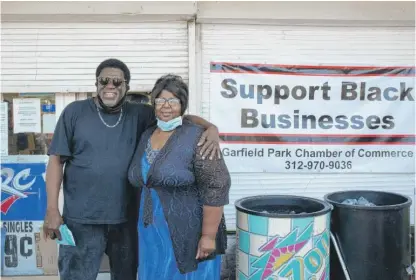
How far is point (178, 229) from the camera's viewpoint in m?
2.76

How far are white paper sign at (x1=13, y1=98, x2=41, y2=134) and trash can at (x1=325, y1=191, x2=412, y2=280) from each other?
9.55ft

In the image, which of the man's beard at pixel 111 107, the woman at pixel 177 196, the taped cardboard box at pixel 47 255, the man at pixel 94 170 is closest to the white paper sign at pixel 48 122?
the taped cardboard box at pixel 47 255

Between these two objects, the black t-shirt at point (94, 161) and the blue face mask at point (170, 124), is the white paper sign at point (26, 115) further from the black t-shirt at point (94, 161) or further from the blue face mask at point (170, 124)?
the blue face mask at point (170, 124)

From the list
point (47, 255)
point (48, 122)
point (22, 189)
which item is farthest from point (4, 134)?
point (47, 255)

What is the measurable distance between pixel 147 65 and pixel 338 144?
2.07 m

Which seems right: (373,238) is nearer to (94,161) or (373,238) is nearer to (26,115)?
(94,161)

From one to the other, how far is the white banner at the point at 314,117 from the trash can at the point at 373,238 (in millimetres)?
971

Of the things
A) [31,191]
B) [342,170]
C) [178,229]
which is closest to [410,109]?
[342,170]

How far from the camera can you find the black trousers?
3.10 m

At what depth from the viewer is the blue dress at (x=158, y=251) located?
2.77 m

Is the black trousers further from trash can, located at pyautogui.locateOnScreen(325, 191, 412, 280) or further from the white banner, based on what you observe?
trash can, located at pyautogui.locateOnScreen(325, 191, 412, 280)

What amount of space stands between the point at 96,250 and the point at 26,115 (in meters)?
1.91

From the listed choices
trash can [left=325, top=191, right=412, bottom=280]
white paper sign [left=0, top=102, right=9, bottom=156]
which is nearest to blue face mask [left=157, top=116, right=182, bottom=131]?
trash can [left=325, top=191, right=412, bottom=280]

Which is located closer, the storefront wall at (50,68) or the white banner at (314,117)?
the storefront wall at (50,68)
